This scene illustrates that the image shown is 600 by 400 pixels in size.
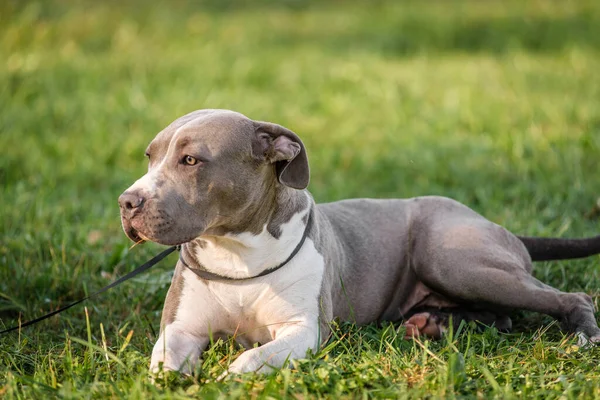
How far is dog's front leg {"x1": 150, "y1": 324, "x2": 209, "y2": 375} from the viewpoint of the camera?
136 inches

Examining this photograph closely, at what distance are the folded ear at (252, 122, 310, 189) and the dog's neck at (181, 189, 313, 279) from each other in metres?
0.17

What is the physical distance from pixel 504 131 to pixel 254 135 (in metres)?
4.84

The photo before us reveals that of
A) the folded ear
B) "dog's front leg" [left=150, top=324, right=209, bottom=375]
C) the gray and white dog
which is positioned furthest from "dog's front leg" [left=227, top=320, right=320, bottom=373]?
the folded ear

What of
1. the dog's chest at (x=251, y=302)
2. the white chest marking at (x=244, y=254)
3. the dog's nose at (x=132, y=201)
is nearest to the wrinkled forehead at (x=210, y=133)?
the dog's nose at (x=132, y=201)

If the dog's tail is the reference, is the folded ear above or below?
above

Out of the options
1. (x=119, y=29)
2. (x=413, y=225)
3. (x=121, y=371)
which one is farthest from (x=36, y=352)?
(x=119, y=29)

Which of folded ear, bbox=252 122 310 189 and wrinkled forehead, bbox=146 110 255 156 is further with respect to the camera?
folded ear, bbox=252 122 310 189

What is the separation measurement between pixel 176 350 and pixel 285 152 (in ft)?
3.35

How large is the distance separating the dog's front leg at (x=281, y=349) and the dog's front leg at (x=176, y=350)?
0.23 meters

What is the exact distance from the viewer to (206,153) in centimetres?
362

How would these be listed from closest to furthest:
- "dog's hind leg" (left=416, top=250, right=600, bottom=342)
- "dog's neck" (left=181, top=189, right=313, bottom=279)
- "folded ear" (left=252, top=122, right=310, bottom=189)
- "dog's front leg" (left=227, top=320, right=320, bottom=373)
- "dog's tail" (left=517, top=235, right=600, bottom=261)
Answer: "dog's front leg" (left=227, top=320, right=320, bottom=373), "folded ear" (left=252, top=122, right=310, bottom=189), "dog's neck" (left=181, top=189, right=313, bottom=279), "dog's hind leg" (left=416, top=250, right=600, bottom=342), "dog's tail" (left=517, top=235, right=600, bottom=261)

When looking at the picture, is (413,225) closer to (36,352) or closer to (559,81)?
(36,352)

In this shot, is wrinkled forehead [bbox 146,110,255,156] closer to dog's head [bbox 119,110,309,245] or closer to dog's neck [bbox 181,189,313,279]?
dog's head [bbox 119,110,309,245]

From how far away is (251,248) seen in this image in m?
3.88
